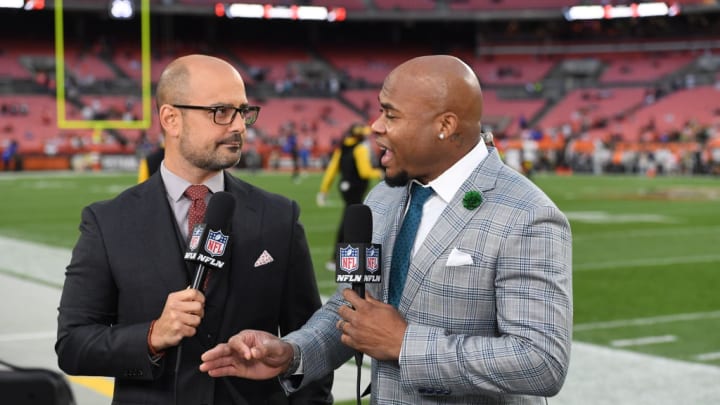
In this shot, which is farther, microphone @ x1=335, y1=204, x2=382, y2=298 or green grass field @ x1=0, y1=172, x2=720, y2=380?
green grass field @ x1=0, y1=172, x2=720, y2=380

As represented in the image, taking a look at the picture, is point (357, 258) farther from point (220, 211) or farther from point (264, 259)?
point (264, 259)

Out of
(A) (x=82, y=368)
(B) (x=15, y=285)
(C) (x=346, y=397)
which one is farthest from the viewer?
(B) (x=15, y=285)

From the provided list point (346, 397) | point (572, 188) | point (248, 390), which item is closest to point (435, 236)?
point (248, 390)

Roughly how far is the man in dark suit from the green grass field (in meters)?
5.17

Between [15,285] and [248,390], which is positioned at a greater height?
[248,390]

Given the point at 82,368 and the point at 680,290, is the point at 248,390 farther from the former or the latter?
the point at 680,290

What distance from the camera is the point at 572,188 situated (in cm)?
3006

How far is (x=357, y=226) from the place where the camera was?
9.24 feet

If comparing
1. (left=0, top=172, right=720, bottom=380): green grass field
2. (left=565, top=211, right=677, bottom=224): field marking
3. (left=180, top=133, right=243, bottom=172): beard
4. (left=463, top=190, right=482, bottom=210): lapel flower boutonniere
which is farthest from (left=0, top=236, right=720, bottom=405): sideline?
(left=565, top=211, right=677, bottom=224): field marking

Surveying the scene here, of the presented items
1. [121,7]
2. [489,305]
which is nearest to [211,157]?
[489,305]

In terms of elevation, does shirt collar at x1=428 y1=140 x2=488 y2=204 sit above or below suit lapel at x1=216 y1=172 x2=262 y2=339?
above

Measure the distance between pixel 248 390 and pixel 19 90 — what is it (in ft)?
159

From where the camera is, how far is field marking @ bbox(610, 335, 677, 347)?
8125 mm

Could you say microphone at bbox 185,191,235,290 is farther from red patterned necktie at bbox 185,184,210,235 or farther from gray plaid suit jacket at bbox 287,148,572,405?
gray plaid suit jacket at bbox 287,148,572,405
